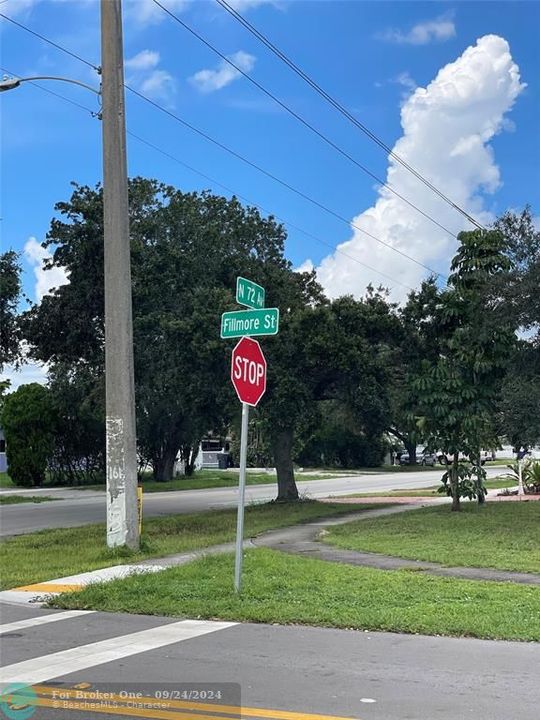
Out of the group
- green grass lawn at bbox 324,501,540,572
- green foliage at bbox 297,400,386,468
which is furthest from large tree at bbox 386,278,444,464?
green foliage at bbox 297,400,386,468

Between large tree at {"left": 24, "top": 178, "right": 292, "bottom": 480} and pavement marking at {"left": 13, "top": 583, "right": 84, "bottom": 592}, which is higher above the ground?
large tree at {"left": 24, "top": 178, "right": 292, "bottom": 480}

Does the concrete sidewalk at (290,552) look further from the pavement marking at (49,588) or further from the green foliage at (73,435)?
the green foliage at (73,435)

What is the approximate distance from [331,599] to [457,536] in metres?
7.01

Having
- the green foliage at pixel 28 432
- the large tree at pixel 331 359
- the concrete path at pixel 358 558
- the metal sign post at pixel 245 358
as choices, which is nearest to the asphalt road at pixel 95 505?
the green foliage at pixel 28 432

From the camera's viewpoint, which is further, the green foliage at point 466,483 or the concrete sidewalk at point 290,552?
the green foliage at point 466,483

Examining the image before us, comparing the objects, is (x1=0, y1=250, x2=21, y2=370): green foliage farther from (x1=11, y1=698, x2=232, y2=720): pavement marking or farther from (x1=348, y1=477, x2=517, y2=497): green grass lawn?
(x1=11, y1=698, x2=232, y2=720): pavement marking

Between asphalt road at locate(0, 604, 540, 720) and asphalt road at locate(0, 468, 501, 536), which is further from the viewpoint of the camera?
asphalt road at locate(0, 468, 501, 536)

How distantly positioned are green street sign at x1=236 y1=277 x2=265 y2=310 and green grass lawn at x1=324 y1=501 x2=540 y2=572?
5131mm

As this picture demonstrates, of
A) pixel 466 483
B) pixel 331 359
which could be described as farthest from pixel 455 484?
pixel 331 359

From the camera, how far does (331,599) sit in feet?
29.6

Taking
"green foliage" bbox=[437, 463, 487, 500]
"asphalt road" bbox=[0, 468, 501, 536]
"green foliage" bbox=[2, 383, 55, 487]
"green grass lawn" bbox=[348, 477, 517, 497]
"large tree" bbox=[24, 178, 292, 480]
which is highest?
"large tree" bbox=[24, 178, 292, 480]

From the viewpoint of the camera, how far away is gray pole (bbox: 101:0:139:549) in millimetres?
13281

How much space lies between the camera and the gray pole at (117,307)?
43.6 ft

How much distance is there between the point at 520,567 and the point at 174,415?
25822 mm
